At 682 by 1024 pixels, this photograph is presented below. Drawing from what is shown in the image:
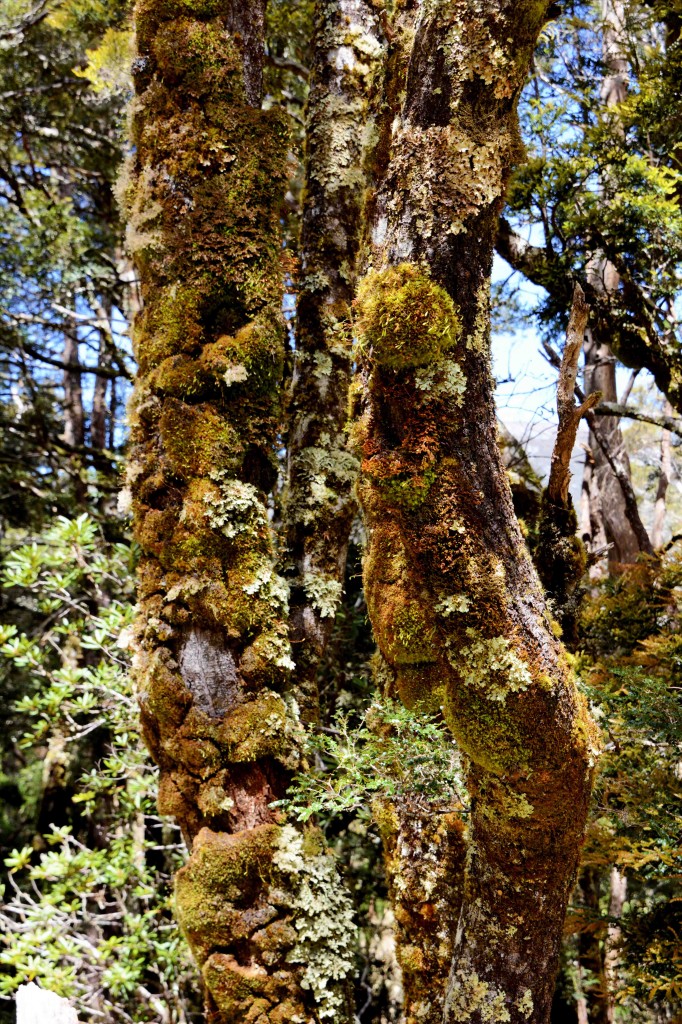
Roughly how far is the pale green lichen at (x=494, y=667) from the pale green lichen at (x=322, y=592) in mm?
1377

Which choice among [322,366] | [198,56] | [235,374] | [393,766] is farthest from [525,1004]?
[198,56]

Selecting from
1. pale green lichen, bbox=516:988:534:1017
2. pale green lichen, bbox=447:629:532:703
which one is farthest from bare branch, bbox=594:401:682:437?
pale green lichen, bbox=516:988:534:1017

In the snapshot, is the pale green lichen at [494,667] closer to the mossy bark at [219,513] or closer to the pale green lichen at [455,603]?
the pale green lichen at [455,603]

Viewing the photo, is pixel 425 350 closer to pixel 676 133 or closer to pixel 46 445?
pixel 676 133

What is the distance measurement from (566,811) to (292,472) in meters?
1.92

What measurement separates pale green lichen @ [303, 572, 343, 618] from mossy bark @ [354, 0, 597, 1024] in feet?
3.87

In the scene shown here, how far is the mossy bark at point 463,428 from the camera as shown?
176 cm

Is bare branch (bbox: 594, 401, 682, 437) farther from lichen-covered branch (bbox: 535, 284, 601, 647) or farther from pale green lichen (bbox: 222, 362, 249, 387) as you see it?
pale green lichen (bbox: 222, 362, 249, 387)

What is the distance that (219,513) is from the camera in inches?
110

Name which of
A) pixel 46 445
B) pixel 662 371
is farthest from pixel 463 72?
pixel 46 445

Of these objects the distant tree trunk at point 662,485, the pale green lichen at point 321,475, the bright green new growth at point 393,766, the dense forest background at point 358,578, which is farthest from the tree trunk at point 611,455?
the bright green new growth at point 393,766

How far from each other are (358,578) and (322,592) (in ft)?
6.12

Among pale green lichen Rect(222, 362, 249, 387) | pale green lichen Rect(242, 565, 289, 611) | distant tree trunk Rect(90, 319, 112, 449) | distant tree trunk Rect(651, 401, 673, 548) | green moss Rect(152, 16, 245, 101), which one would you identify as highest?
distant tree trunk Rect(90, 319, 112, 449)

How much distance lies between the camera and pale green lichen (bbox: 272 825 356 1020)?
2.62 m
